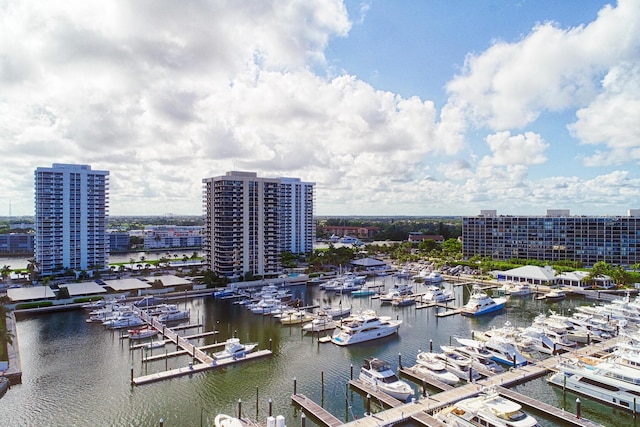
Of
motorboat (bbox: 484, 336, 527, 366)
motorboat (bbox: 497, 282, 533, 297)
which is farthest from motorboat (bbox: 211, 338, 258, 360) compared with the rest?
motorboat (bbox: 497, 282, 533, 297)

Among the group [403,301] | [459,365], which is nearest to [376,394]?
[459,365]

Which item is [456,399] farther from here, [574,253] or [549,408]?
[574,253]

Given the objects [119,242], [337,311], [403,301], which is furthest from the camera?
[119,242]

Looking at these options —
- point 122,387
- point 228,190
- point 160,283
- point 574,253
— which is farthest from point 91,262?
point 574,253

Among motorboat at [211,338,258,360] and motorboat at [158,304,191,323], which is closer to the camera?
motorboat at [211,338,258,360]

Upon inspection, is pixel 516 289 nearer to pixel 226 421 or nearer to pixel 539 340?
pixel 539 340

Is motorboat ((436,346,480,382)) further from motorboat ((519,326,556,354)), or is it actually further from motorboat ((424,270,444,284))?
motorboat ((424,270,444,284))
